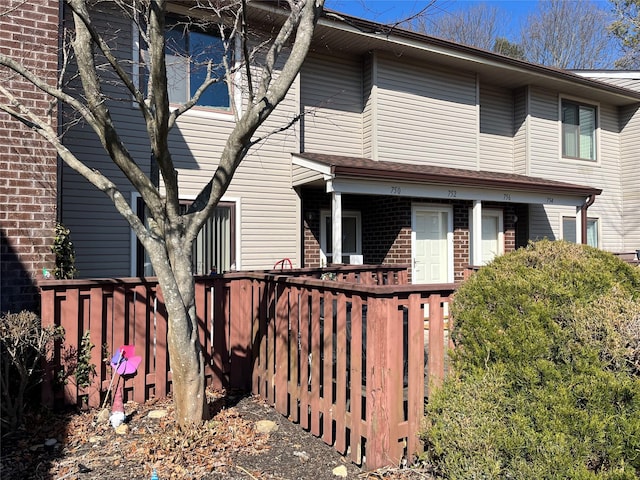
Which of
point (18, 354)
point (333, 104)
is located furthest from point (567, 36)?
point (18, 354)

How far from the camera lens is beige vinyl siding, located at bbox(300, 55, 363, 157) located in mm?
9547

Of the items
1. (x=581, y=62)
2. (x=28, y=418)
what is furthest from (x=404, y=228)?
(x=581, y=62)

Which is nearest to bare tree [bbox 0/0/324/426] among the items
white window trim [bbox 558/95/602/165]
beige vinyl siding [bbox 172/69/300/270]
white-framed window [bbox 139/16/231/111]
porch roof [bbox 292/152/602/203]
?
porch roof [bbox 292/152/602/203]

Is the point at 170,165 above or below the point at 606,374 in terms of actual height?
above

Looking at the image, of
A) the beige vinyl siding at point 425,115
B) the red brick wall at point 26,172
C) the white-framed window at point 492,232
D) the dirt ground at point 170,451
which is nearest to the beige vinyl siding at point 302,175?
the beige vinyl siding at point 425,115

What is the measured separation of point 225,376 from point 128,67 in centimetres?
560

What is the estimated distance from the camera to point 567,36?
23.6 metres

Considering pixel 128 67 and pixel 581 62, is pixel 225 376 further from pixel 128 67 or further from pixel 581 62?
pixel 581 62

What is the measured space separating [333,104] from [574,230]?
337 inches

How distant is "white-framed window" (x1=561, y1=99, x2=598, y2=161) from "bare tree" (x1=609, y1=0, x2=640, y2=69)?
31.6 ft

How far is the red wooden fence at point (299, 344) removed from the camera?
9.82ft

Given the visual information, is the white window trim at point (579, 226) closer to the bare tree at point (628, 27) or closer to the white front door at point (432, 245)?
the white front door at point (432, 245)

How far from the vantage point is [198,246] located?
7977mm

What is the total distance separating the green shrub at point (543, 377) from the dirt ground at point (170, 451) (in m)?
0.55
